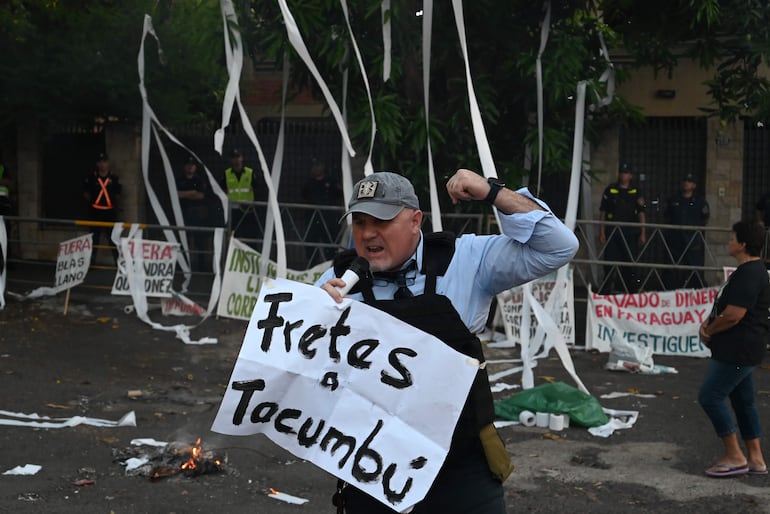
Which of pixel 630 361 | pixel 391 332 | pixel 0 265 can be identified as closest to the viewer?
pixel 391 332

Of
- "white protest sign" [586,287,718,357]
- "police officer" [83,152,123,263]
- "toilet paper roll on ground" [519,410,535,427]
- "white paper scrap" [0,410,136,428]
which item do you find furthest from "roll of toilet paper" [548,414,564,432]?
"police officer" [83,152,123,263]

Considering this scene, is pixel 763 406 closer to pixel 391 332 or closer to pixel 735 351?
pixel 735 351

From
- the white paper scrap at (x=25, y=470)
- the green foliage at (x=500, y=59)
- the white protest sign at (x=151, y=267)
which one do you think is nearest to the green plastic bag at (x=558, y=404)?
the white paper scrap at (x=25, y=470)

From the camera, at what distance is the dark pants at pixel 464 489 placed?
351 cm

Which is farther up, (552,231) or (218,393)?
(552,231)

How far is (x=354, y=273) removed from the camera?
11.5 feet

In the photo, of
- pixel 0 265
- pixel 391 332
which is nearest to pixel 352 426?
pixel 391 332

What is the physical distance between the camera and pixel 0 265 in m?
14.4

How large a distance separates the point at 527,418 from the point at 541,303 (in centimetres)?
369

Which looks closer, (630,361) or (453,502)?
(453,502)

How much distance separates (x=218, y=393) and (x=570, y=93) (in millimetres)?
5260

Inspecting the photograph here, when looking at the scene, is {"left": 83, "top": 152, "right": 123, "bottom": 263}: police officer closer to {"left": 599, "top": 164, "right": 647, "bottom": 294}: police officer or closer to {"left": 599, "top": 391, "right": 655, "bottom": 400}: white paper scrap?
{"left": 599, "top": 164, "right": 647, "bottom": 294}: police officer

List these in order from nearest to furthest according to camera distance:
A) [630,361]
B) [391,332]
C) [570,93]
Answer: [391,332] → [630,361] → [570,93]

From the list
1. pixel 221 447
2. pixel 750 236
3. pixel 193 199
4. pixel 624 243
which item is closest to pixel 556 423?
pixel 750 236
